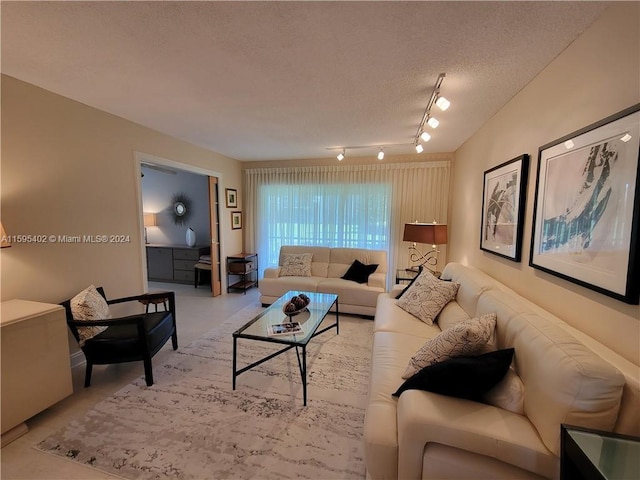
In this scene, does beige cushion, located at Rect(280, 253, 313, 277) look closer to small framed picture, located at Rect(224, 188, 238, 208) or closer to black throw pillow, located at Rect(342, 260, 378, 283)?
black throw pillow, located at Rect(342, 260, 378, 283)

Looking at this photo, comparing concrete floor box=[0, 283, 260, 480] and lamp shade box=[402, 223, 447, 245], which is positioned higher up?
lamp shade box=[402, 223, 447, 245]

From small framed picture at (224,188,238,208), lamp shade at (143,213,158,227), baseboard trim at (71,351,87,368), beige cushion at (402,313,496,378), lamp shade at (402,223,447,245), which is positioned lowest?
baseboard trim at (71,351,87,368)

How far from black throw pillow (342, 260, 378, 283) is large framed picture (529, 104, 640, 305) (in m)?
2.37

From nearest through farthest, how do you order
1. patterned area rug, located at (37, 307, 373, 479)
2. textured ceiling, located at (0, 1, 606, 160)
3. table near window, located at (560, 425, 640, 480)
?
table near window, located at (560, 425, 640, 480)
textured ceiling, located at (0, 1, 606, 160)
patterned area rug, located at (37, 307, 373, 479)

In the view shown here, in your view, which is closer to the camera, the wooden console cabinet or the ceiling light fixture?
the ceiling light fixture

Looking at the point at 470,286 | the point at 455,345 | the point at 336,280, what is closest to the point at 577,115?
the point at 470,286

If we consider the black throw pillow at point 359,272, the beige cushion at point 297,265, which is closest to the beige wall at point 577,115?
the black throw pillow at point 359,272

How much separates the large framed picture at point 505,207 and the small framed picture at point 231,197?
4073mm

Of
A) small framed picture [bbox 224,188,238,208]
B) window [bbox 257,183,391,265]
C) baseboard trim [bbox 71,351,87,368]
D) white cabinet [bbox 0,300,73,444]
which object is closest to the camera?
white cabinet [bbox 0,300,73,444]

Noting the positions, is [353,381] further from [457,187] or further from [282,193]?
[282,193]

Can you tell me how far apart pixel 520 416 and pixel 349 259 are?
322 centimetres

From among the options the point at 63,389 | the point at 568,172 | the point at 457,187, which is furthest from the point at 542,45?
the point at 63,389

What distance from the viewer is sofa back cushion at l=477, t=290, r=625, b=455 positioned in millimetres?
959

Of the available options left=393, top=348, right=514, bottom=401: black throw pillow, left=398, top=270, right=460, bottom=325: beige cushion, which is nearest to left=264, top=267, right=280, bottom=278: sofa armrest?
left=398, top=270, right=460, bottom=325: beige cushion
